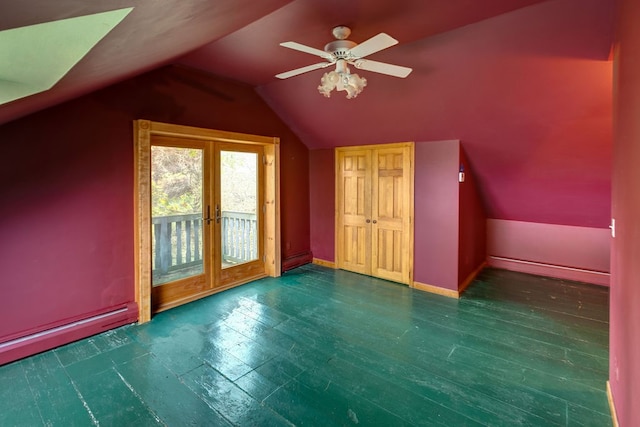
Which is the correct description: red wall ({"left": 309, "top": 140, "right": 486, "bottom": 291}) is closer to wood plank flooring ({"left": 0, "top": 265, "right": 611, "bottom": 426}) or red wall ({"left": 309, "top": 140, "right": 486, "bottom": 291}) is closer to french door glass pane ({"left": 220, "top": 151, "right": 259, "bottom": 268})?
wood plank flooring ({"left": 0, "top": 265, "right": 611, "bottom": 426})

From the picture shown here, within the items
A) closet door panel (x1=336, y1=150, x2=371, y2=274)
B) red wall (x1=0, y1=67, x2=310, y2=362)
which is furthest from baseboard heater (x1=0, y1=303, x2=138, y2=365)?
closet door panel (x1=336, y1=150, x2=371, y2=274)

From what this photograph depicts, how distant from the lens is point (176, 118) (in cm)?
358

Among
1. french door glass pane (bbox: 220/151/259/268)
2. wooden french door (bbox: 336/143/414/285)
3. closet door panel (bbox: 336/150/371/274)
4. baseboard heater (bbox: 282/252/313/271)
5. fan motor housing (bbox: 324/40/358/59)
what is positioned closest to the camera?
fan motor housing (bbox: 324/40/358/59)

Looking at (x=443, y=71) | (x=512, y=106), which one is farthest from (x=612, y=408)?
(x=443, y=71)

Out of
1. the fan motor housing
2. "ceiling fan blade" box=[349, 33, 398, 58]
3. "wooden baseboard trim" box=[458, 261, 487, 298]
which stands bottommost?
"wooden baseboard trim" box=[458, 261, 487, 298]

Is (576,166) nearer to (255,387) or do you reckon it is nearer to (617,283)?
(617,283)

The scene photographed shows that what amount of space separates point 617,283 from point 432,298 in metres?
2.23

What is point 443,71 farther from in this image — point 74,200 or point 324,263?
point 74,200

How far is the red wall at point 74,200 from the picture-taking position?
262 cm

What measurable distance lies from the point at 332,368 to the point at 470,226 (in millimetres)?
3054

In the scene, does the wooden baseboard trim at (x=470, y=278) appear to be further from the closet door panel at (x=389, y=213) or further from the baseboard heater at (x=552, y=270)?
the closet door panel at (x=389, y=213)

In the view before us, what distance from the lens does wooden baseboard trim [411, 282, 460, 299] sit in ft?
13.3

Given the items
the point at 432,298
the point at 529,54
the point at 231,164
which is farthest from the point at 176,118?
the point at 432,298

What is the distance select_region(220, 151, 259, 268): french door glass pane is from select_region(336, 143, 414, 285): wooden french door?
1.39m
